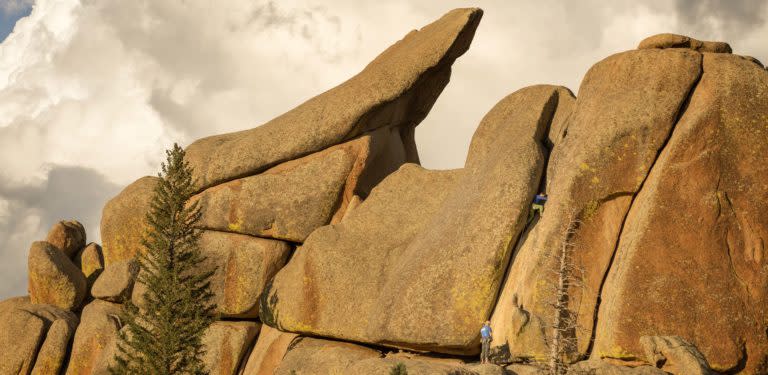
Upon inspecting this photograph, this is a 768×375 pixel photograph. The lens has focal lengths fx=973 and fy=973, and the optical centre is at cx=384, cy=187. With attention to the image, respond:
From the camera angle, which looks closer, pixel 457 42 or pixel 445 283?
pixel 445 283

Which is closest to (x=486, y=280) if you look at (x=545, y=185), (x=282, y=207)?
(x=545, y=185)

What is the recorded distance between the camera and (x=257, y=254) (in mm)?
46500

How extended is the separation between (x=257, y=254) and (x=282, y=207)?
2.54 m

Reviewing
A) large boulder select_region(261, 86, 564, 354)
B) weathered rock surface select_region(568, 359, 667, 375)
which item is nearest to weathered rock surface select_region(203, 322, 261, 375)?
large boulder select_region(261, 86, 564, 354)

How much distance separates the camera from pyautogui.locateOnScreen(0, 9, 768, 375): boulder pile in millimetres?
A: 32875

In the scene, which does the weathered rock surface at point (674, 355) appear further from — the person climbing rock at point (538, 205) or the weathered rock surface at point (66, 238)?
the weathered rock surface at point (66, 238)

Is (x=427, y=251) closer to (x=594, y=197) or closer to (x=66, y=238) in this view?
(x=594, y=197)

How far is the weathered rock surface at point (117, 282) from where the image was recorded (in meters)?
51.0

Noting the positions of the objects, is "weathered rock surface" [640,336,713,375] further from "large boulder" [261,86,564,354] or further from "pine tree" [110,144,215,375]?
"pine tree" [110,144,215,375]

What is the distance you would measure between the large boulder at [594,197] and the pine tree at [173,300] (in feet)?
48.7

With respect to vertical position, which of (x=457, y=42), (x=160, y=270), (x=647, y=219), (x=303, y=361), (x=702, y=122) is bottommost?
(x=303, y=361)

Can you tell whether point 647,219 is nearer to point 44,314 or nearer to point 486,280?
point 486,280

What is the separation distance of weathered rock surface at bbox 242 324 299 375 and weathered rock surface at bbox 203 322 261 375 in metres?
0.62

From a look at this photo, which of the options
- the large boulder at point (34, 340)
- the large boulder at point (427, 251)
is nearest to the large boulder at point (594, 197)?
the large boulder at point (427, 251)
